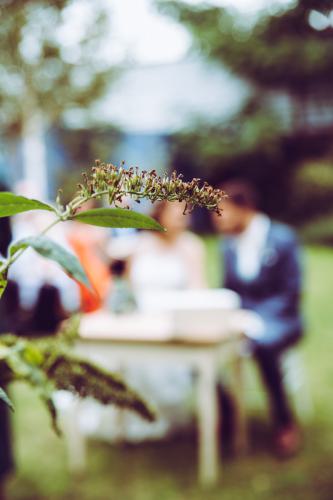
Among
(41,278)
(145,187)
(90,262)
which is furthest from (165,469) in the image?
(145,187)

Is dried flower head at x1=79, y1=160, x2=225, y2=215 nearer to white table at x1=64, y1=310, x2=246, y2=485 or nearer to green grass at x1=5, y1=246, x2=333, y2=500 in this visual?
white table at x1=64, y1=310, x2=246, y2=485

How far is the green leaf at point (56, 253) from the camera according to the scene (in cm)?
60

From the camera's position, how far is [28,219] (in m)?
6.13

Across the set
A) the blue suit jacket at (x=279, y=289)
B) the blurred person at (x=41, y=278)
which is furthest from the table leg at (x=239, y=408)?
the blurred person at (x=41, y=278)

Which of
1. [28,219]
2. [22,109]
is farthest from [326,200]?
[28,219]

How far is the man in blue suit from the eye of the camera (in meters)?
3.71

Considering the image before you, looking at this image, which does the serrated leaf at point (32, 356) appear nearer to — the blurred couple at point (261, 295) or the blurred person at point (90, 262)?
the blurred couple at point (261, 295)

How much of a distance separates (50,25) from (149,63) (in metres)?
10.2

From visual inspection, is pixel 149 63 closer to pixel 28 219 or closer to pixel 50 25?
pixel 50 25

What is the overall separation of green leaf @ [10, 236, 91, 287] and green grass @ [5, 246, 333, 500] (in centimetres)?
285

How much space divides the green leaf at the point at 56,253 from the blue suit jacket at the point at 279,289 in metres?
3.21

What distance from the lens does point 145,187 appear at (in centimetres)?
50

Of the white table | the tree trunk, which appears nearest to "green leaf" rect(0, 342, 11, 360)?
the white table

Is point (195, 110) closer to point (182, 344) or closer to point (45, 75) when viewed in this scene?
point (45, 75)
